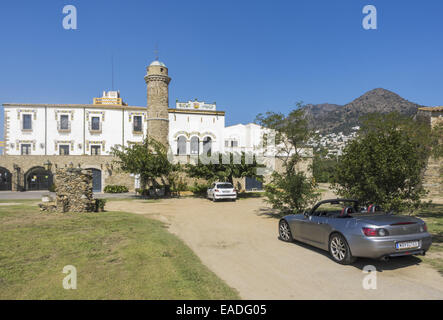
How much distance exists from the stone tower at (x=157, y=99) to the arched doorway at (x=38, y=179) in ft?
44.9

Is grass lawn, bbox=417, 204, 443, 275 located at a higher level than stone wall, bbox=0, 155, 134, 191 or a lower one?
lower

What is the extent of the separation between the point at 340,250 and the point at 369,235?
0.85 m

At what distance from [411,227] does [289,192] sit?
6775mm

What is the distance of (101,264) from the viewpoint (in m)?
5.56

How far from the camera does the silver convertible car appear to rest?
5133 millimetres

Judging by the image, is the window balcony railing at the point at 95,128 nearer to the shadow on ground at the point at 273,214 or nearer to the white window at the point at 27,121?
the white window at the point at 27,121

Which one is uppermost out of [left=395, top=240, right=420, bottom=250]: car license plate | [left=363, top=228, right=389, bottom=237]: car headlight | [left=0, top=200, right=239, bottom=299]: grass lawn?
[left=363, top=228, right=389, bottom=237]: car headlight

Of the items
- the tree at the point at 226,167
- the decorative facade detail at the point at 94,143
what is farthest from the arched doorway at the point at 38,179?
the tree at the point at 226,167

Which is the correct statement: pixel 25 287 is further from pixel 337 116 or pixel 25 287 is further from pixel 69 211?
pixel 337 116

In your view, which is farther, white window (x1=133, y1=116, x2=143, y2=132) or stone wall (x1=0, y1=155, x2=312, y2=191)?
white window (x1=133, y1=116, x2=143, y2=132)

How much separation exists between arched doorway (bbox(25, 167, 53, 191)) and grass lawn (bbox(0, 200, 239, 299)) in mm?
24397

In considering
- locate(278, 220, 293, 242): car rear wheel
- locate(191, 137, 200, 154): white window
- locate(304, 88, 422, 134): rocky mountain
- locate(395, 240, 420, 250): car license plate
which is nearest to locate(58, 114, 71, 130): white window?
locate(191, 137, 200, 154): white window

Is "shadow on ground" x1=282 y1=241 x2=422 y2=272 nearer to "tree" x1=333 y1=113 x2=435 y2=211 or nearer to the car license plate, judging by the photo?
the car license plate

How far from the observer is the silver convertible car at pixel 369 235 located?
5.13 metres
